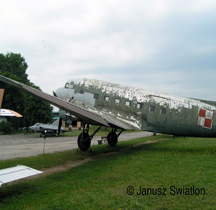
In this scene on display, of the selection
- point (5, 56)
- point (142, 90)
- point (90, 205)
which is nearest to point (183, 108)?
point (142, 90)

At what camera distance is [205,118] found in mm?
12469

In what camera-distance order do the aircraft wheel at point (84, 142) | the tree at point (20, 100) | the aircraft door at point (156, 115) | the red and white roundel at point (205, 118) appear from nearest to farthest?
the red and white roundel at point (205, 118), the aircraft door at point (156, 115), the aircraft wheel at point (84, 142), the tree at point (20, 100)

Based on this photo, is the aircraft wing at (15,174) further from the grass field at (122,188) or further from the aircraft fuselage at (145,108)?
the aircraft fuselage at (145,108)

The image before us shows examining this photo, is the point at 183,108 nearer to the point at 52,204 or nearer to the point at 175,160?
the point at 175,160

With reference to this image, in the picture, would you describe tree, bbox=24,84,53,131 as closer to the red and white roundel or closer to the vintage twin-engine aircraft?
the vintage twin-engine aircraft

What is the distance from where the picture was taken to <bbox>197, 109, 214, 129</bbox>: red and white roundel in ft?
40.5

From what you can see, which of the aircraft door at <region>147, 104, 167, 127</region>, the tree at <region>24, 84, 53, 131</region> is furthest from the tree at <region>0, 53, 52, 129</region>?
the aircraft door at <region>147, 104, 167, 127</region>

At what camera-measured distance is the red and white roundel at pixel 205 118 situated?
12352 millimetres

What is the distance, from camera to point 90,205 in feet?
17.2

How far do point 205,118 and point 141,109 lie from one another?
408 centimetres

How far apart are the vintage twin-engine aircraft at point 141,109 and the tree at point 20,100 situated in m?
31.6

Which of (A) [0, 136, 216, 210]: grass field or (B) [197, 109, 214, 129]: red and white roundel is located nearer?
(A) [0, 136, 216, 210]: grass field

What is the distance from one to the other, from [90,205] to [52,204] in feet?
3.46

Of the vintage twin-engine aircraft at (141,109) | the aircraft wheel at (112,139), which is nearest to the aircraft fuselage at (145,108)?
the vintage twin-engine aircraft at (141,109)
